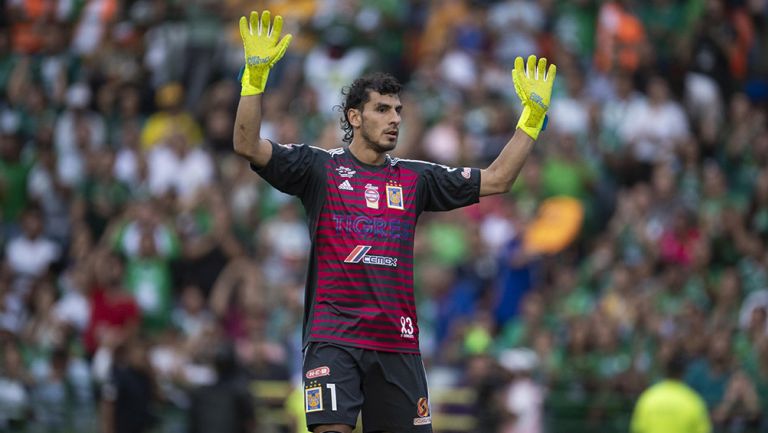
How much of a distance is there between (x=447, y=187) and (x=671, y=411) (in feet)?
16.5

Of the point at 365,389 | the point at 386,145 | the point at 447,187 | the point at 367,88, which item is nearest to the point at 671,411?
the point at 447,187

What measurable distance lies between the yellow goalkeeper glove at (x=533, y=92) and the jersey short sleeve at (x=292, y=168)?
1.25 metres

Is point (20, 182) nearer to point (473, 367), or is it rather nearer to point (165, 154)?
point (165, 154)

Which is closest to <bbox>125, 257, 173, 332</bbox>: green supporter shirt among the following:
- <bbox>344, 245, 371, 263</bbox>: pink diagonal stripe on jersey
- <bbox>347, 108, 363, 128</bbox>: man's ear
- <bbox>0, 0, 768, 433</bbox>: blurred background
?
<bbox>0, 0, 768, 433</bbox>: blurred background

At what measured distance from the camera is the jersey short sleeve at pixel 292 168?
8.16 m

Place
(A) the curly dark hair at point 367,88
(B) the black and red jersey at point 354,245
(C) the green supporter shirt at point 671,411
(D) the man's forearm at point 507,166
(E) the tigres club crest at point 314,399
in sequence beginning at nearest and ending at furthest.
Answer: (E) the tigres club crest at point 314,399 → (B) the black and red jersey at point 354,245 → (A) the curly dark hair at point 367,88 → (D) the man's forearm at point 507,166 → (C) the green supporter shirt at point 671,411

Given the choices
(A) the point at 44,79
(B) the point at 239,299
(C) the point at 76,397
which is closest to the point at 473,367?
(B) the point at 239,299

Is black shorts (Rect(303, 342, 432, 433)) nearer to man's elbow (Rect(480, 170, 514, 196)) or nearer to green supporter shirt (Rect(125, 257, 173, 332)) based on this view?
man's elbow (Rect(480, 170, 514, 196))

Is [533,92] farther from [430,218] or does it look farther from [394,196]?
[430,218]

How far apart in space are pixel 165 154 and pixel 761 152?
7.34 m

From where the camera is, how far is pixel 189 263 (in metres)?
17.1

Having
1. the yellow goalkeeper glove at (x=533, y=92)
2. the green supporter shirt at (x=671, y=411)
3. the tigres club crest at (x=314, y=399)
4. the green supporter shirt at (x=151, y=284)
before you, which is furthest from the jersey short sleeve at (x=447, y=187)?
the green supporter shirt at (x=151, y=284)

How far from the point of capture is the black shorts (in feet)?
26.2

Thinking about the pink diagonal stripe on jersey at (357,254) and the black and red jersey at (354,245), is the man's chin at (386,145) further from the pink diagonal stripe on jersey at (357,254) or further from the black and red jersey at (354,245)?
the pink diagonal stripe on jersey at (357,254)
